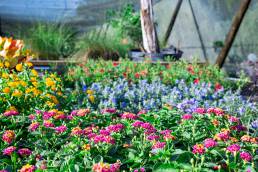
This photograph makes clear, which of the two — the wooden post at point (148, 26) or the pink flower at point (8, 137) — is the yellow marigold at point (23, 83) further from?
the wooden post at point (148, 26)

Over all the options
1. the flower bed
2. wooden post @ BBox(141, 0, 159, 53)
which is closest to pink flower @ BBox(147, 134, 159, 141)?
the flower bed

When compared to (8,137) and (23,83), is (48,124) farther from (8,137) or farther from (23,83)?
(23,83)

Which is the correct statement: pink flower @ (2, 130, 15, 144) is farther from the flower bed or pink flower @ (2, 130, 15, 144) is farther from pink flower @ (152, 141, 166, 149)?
pink flower @ (152, 141, 166, 149)

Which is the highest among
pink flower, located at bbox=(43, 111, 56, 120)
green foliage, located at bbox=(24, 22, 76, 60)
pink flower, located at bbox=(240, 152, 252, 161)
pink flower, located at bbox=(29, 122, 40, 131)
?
green foliage, located at bbox=(24, 22, 76, 60)

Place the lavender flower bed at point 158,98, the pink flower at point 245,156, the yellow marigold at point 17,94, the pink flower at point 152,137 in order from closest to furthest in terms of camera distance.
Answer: the pink flower at point 245,156 → the pink flower at point 152,137 → the yellow marigold at point 17,94 → the lavender flower bed at point 158,98

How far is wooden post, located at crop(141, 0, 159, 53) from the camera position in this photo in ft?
19.1

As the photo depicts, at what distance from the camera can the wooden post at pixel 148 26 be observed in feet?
19.1

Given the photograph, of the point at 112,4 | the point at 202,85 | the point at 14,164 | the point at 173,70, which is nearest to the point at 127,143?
the point at 14,164

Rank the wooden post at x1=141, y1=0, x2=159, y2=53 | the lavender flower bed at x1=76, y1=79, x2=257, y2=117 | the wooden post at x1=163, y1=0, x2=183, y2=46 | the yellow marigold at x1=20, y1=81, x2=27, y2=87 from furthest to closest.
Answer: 1. the wooden post at x1=163, y1=0, x2=183, y2=46
2. the wooden post at x1=141, y1=0, x2=159, y2=53
3. the lavender flower bed at x1=76, y1=79, x2=257, y2=117
4. the yellow marigold at x1=20, y1=81, x2=27, y2=87

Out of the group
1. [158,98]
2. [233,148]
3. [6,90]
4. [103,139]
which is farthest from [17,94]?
[233,148]

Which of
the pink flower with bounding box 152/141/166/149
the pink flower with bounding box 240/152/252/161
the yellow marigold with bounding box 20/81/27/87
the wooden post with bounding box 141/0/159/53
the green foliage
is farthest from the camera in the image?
the green foliage

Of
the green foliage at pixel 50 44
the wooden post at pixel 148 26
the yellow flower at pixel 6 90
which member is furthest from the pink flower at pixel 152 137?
the green foliage at pixel 50 44

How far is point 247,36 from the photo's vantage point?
6.54 metres

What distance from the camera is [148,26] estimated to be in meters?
5.89
